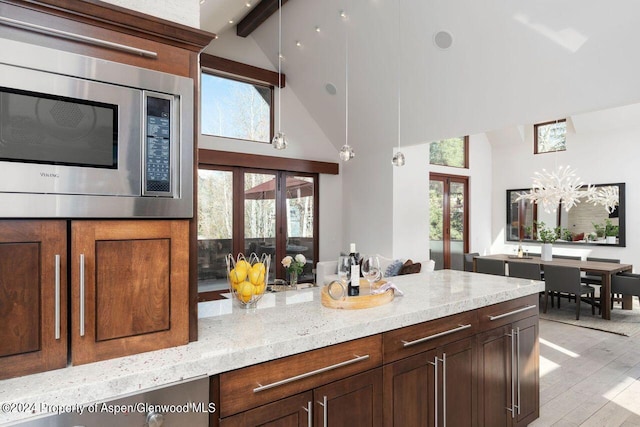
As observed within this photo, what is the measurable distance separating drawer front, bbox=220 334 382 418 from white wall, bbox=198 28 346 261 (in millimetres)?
5172

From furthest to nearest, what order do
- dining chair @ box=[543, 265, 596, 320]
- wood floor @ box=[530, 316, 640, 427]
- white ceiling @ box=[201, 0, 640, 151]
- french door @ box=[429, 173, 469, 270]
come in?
french door @ box=[429, 173, 469, 270] → dining chair @ box=[543, 265, 596, 320] → white ceiling @ box=[201, 0, 640, 151] → wood floor @ box=[530, 316, 640, 427]

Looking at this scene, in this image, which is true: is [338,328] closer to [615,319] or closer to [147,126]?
[147,126]

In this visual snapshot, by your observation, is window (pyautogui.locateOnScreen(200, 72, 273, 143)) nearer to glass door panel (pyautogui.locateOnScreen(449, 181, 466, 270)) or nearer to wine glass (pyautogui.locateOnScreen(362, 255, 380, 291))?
glass door panel (pyautogui.locateOnScreen(449, 181, 466, 270))

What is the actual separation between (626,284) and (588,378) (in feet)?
9.00

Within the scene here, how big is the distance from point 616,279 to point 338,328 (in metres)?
5.80

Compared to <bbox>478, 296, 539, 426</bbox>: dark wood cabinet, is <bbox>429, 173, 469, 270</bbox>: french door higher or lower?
higher

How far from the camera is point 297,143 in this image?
7.13 metres

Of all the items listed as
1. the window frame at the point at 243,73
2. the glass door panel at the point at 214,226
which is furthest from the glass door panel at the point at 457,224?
the glass door panel at the point at 214,226

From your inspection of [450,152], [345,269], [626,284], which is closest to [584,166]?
[450,152]

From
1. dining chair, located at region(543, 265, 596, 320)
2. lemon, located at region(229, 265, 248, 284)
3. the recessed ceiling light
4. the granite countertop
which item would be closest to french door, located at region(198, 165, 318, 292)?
the recessed ceiling light

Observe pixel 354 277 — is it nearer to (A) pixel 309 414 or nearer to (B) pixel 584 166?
(A) pixel 309 414

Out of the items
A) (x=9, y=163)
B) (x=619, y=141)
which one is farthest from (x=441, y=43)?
(x=619, y=141)

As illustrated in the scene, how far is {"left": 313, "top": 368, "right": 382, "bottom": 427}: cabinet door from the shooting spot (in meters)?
1.53

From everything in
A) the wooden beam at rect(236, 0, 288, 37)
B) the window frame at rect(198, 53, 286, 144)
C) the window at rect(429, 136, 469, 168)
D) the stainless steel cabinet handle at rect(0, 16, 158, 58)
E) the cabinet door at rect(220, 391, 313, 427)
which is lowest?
the cabinet door at rect(220, 391, 313, 427)
